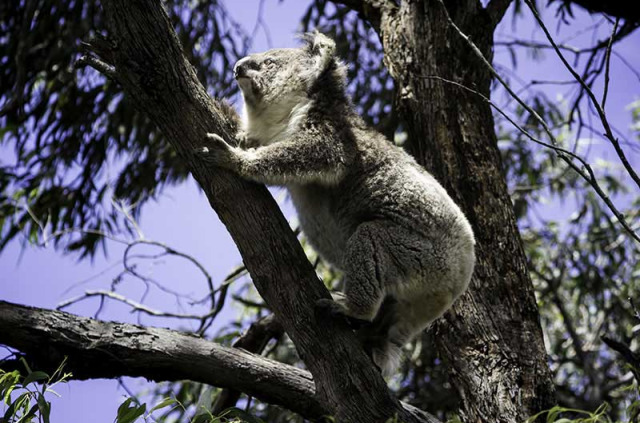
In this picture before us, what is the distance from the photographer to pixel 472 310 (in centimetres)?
366

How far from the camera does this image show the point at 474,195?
387cm

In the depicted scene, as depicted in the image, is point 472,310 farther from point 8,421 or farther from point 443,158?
point 8,421

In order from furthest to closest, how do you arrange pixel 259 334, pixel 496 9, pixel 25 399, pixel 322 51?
1. pixel 259 334
2. pixel 496 9
3. pixel 322 51
4. pixel 25 399

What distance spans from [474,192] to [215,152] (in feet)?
5.09

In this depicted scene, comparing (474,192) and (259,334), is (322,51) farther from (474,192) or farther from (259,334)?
(259,334)

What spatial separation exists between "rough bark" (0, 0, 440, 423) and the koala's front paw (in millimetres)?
33

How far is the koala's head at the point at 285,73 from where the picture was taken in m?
3.87

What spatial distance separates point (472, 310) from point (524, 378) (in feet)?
1.35

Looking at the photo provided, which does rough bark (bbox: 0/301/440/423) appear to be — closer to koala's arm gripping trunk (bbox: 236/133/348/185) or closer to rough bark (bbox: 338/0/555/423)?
rough bark (bbox: 338/0/555/423)

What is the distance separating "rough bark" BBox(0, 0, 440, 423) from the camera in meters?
2.82

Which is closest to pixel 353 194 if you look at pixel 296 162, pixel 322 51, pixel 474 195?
pixel 296 162

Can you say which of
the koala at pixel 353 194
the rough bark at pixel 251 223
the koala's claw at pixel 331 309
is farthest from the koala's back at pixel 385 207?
the rough bark at pixel 251 223

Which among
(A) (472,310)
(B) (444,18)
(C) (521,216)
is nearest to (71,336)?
(A) (472,310)

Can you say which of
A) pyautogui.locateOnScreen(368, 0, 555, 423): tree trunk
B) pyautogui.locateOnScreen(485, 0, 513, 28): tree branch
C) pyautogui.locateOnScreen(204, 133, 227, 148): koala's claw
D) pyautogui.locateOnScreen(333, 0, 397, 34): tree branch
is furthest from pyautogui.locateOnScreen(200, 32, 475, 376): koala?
pyautogui.locateOnScreen(485, 0, 513, 28): tree branch
